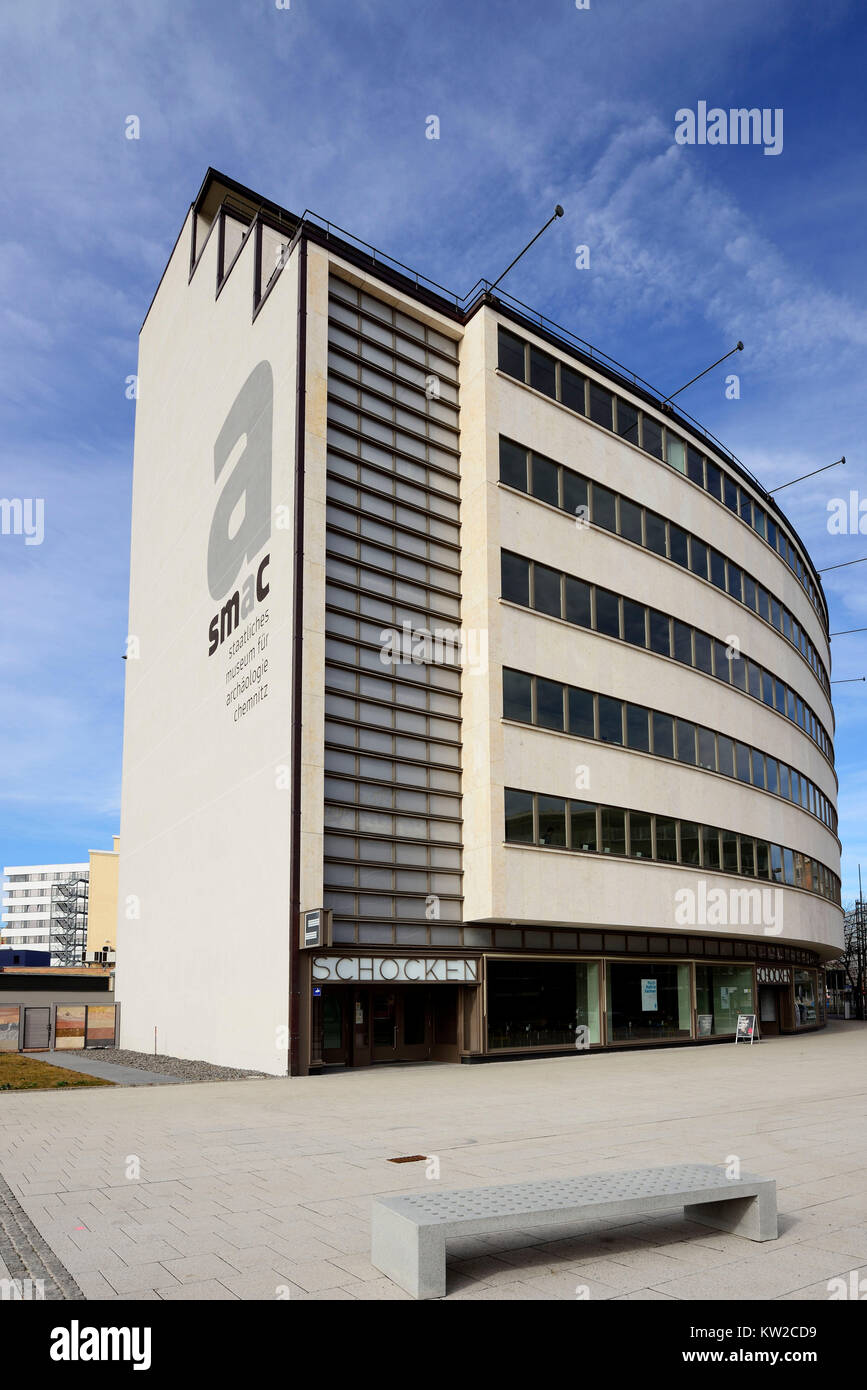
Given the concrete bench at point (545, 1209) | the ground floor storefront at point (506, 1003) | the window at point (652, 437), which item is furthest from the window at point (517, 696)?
the concrete bench at point (545, 1209)

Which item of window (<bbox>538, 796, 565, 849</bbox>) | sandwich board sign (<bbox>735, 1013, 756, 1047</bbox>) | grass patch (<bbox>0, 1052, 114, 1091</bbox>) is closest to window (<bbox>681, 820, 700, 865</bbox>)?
sandwich board sign (<bbox>735, 1013, 756, 1047</bbox>)

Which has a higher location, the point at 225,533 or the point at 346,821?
the point at 225,533

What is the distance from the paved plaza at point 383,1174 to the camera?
7.59 meters

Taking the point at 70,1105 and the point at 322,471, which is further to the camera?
the point at 322,471

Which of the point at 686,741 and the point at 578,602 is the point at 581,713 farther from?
the point at 686,741

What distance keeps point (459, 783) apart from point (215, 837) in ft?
23.6

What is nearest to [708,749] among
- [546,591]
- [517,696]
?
[546,591]

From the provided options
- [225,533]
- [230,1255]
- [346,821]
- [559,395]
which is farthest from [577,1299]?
[559,395]

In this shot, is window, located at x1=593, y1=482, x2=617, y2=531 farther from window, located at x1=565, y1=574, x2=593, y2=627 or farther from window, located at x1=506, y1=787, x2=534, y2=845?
window, located at x1=506, y1=787, x2=534, y2=845

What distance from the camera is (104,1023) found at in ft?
181

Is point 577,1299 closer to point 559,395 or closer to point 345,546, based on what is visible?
point 345,546

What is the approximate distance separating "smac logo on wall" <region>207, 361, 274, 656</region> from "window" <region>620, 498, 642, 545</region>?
12283 mm

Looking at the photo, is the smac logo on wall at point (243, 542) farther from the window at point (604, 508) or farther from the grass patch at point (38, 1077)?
the window at point (604, 508)

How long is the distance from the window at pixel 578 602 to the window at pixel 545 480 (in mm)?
2476
